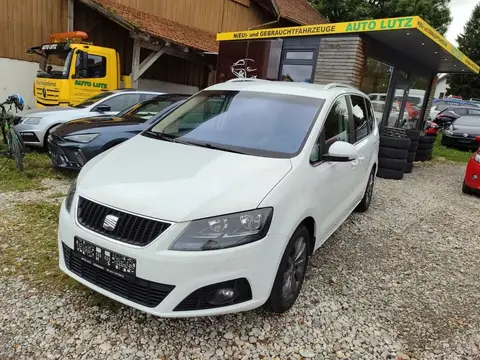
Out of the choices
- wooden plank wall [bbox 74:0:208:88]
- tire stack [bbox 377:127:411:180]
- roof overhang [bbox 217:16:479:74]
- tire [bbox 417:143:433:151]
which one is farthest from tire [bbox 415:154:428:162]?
wooden plank wall [bbox 74:0:208:88]

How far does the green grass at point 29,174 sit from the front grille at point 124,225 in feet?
11.0

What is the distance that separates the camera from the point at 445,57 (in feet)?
34.0

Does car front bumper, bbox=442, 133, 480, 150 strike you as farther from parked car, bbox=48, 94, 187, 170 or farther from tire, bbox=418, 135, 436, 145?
parked car, bbox=48, 94, 187, 170

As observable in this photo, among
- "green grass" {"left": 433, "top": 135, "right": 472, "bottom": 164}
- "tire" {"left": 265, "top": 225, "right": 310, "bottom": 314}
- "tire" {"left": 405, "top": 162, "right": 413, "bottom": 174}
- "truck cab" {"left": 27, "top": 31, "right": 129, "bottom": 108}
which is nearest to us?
"tire" {"left": 265, "top": 225, "right": 310, "bottom": 314}

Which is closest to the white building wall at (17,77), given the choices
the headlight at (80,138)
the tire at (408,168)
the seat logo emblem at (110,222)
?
the headlight at (80,138)

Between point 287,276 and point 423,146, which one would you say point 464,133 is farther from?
point 287,276

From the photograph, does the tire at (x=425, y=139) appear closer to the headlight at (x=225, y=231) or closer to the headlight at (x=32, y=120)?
the headlight at (x=32, y=120)

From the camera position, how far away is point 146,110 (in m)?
6.79

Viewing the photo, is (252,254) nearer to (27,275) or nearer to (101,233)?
(101,233)

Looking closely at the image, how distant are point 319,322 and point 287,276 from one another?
1.54 ft

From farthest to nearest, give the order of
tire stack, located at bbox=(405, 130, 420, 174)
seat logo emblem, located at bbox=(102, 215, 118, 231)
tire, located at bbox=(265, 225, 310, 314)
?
1. tire stack, located at bbox=(405, 130, 420, 174)
2. tire, located at bbox=(265, 225, 310, 314)
3. seat logo emblem, located at bbox=(102, 215, 118, 231)

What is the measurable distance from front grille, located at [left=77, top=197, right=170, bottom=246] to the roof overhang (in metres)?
6.80

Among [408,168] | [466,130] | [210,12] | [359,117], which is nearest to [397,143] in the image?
[408,168]

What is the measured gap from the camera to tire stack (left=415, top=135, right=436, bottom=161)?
34.6 feet
